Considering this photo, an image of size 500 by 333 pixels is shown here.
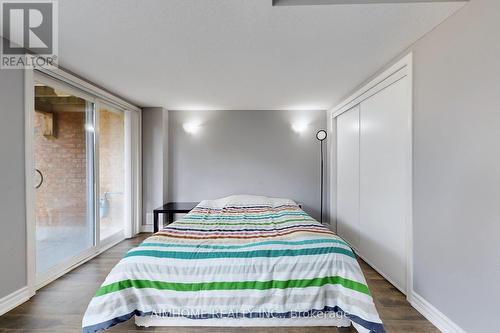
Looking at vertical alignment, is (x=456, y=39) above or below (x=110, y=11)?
below

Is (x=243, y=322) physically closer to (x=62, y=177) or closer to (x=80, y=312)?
(x=80, y=312)

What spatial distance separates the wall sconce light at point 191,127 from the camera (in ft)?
14.6

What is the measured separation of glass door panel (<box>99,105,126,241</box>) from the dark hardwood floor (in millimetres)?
1155

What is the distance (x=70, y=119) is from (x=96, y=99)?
1.59 feet

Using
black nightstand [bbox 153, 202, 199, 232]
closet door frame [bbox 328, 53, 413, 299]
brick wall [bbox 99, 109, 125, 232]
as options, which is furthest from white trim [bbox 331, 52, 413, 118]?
brick wall [bbox 99, 109, 125, 232]

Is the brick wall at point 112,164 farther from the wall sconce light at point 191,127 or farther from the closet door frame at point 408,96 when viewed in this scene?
the closet door frame at point 408,96

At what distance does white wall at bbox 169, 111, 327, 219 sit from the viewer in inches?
172

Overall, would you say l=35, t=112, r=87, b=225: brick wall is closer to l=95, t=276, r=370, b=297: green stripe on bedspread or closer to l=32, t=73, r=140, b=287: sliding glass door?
l=32, t=73, r=140, b=287: sliding glass door

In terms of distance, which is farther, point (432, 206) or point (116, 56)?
point (116, 56)

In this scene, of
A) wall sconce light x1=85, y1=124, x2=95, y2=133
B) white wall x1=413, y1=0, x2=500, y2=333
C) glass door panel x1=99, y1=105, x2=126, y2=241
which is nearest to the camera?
white wall x1=413, y1=0, x2=500, y2=333

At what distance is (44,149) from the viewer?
8.63ft

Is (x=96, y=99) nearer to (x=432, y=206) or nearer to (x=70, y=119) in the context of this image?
(x=70, y=119)

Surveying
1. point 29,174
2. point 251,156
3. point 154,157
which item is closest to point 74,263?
point 29,174

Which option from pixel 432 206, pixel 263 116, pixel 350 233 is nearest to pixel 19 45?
pixel 263 116
